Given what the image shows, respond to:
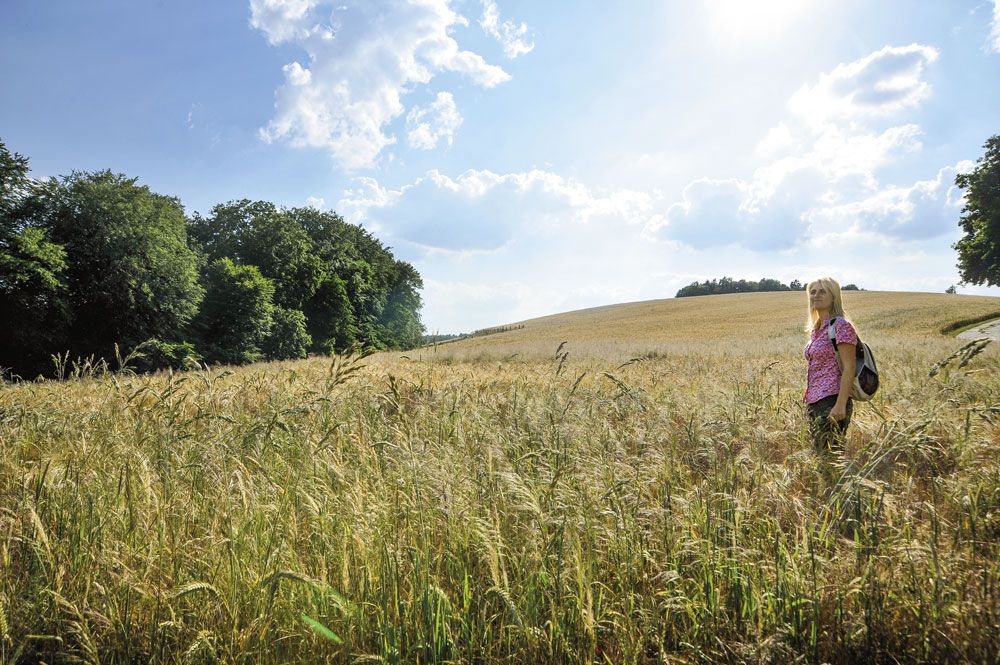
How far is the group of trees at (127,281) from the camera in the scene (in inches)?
922

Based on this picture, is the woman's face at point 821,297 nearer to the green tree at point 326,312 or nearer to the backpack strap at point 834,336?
the backpack strap at point 834,336

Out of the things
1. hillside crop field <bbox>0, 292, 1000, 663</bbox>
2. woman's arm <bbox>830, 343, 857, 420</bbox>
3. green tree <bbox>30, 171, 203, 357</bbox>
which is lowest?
hillside crop field <bbox>0, 292, 1000, 663</bbox>

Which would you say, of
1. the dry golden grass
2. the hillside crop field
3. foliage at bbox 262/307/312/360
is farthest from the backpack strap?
foliage at bbox 262/307/312/360

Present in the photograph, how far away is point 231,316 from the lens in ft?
108

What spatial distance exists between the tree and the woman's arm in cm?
3787

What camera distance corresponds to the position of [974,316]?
105 ft

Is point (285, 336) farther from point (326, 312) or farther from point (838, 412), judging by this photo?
point (838, 412)

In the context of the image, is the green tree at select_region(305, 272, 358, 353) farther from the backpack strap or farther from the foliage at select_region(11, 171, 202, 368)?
the backpack strap

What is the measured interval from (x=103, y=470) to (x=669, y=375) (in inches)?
367

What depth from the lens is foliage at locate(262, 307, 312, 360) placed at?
118 feet

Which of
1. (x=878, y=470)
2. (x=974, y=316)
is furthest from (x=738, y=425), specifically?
(x=974, y=316)

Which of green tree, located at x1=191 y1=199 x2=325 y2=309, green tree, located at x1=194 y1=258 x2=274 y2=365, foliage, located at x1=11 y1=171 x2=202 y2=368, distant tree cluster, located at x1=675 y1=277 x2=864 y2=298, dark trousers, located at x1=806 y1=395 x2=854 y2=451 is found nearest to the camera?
dark trousers, located at x1=806 y1=395 x2=854 y2=451

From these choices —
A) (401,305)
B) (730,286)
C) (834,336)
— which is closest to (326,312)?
(401,305)

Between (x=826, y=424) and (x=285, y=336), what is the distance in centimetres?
3824
